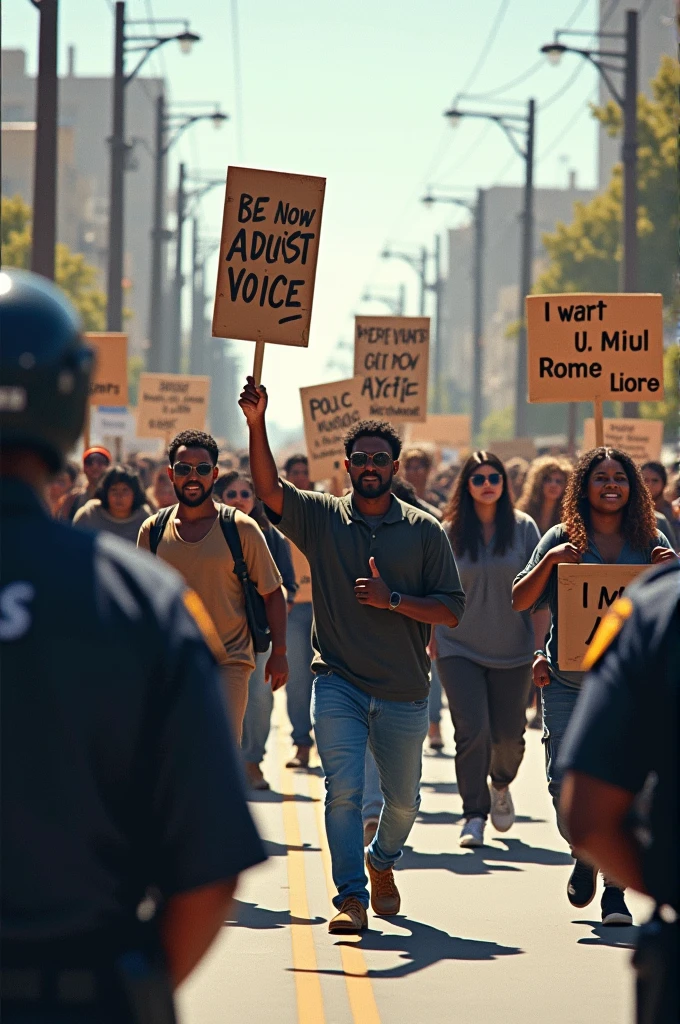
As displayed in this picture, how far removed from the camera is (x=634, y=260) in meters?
25.8

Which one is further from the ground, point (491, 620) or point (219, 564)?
point (219, 564)

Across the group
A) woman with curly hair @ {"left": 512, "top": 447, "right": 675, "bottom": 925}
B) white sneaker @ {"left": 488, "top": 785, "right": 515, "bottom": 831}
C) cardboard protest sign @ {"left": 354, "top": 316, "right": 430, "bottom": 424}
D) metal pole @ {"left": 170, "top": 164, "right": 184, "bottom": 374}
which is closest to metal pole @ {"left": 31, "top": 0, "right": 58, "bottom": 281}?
cardboard protest sign @ {"left": 354, "top": 316, "right": 430, "bottom": 424}

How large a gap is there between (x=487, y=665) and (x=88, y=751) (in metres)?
7.44

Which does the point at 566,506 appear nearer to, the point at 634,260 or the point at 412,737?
the point at 412,737

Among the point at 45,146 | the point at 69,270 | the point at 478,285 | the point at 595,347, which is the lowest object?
the point at 595,347

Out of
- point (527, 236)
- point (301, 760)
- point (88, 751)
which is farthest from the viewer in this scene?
point (527, 236)

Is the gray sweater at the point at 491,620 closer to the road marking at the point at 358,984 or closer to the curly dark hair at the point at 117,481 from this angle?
the curly dark hair at the point at 117,481

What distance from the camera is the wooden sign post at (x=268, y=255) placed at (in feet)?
29.4

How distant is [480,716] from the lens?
9711mm

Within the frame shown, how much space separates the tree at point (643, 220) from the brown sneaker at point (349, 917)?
3048cm

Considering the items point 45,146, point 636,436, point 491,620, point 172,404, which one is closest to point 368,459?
point 491,620

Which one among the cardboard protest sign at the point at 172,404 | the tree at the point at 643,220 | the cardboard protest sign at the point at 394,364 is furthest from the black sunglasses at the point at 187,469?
the tree at the point at 643,220

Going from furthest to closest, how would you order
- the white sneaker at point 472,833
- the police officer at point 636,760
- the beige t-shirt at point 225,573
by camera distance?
the white sneaker at point 472,833
the beige t-shirt at point 225,573
the police officer at point 636,760

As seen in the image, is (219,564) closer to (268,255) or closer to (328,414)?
(268,255)
